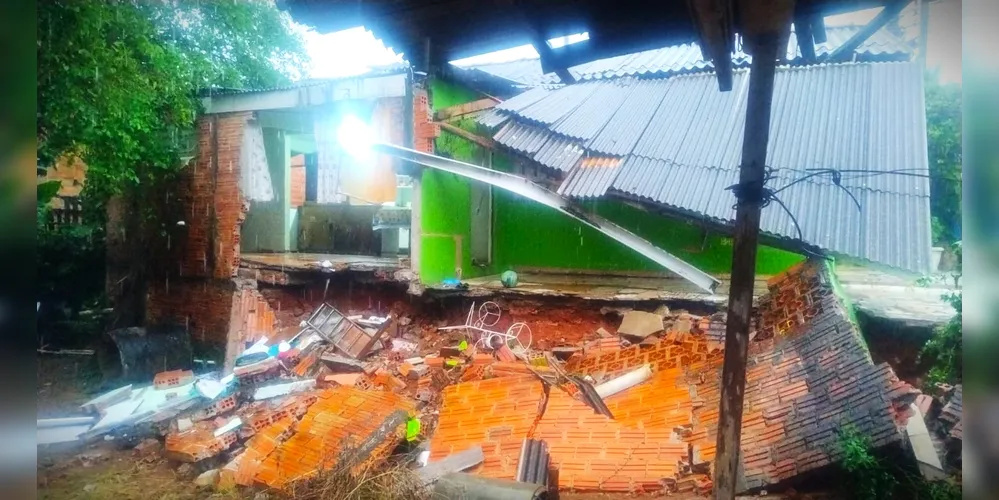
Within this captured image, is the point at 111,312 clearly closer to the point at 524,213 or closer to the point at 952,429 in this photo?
the point at 524,213

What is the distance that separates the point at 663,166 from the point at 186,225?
8.23 m

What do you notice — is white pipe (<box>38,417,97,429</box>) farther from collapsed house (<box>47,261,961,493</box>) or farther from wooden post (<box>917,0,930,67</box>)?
wooden post (<box>917,0,930,67</box>)

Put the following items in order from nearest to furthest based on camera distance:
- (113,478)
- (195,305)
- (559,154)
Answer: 1. (113,478)
2. (559,154)
3. (195,305)

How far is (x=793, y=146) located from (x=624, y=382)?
377 centimetres

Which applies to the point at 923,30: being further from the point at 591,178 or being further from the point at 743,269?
the point at 743,269

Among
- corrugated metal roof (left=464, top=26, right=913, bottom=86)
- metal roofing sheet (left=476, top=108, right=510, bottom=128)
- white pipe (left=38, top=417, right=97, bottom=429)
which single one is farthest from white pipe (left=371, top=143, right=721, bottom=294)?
white pipe (left=38, top=417, right=97, bottom=429)

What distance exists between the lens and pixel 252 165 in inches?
368

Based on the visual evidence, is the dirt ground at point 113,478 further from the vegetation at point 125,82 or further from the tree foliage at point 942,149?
the tree foliage at point 942,149

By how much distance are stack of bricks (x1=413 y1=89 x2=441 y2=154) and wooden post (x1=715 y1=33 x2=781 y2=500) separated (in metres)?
5.91

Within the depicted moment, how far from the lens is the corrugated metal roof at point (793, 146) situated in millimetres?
6176

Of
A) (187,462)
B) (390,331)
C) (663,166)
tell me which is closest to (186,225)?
(390,331)

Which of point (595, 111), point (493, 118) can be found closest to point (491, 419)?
point (493, 118)

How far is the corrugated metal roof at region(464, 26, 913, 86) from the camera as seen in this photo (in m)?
8.28

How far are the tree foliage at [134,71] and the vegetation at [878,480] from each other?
7831 millimetres
